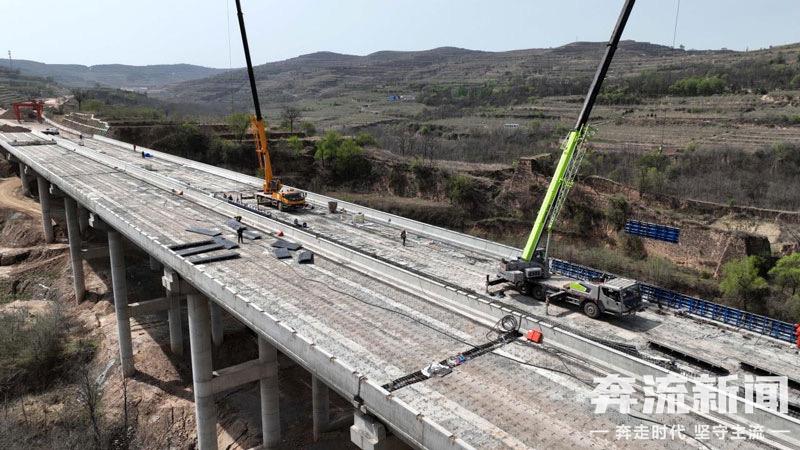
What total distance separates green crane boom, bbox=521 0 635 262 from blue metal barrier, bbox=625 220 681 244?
30123 millimetres

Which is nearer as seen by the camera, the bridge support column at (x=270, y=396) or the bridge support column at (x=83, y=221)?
the bridge support column at (x=270, y=396)

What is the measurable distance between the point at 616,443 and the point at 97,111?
11870 centimetres

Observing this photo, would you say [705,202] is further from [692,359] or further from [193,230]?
[193,230]

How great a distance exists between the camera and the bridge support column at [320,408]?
3179cm

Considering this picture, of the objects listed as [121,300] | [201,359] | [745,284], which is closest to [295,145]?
[121,300]

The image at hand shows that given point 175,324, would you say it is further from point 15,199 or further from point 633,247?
point 15,199

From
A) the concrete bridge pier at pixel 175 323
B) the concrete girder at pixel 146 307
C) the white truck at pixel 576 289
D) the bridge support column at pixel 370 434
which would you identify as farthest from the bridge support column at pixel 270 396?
the concrete girder at pixel 146 307

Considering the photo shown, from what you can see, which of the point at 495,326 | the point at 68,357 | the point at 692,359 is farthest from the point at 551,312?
the point at 68,357

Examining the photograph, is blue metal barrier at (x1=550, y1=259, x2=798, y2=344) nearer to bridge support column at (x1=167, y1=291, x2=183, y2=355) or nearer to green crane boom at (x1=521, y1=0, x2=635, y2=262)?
green crane boom at (x1=521, y1=0, x2=635, y2=262)

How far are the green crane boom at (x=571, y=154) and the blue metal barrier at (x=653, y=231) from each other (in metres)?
30.1

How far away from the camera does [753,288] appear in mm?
39281

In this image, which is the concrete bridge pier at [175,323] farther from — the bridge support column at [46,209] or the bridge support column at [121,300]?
the bridge support column at [46,209]

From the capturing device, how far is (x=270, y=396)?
2944 cm

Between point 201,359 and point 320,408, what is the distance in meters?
8.12
